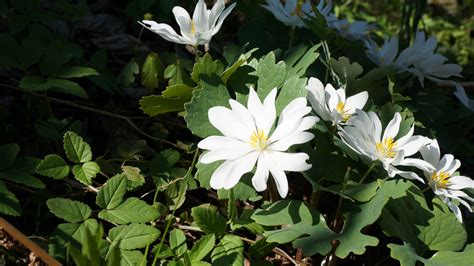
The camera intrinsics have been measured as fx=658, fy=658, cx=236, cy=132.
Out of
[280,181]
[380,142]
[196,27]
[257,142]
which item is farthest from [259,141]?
[196,27]

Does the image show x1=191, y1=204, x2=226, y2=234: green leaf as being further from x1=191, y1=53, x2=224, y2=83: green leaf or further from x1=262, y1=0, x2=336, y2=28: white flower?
x1=262, y1=0, x2=336, y2=28: white flower

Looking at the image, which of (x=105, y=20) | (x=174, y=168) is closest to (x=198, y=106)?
(x=174, y=168)

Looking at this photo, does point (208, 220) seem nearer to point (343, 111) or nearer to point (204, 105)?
Answer: point (204, 105)

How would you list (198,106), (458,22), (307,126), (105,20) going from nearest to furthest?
(307,126)
(198,106)
(105,20)
(458,22)

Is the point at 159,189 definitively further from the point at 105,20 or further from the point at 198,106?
the point at 105,20

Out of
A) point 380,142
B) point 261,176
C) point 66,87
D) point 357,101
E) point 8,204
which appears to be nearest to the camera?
point 261,176

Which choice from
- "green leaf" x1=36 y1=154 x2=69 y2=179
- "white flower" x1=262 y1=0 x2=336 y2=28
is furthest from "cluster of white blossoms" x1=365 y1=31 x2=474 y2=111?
"green leaf" x1=36 y1=154 x2=69 y2=179

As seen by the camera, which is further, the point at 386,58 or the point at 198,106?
the point at 386,58

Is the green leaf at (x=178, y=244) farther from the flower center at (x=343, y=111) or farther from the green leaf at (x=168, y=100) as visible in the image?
the flower center at (x=343, y=111)
